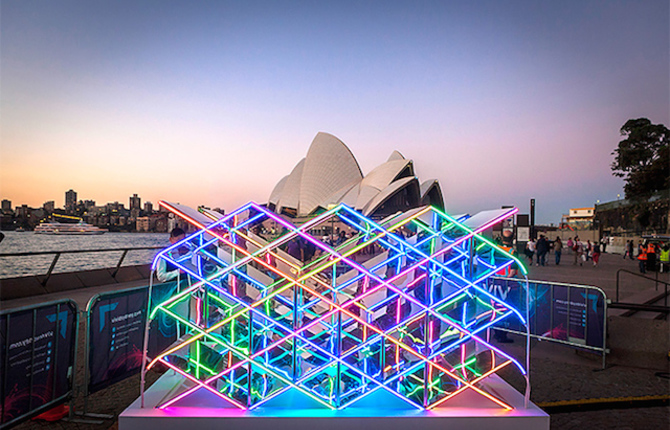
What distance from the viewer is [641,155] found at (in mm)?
41281

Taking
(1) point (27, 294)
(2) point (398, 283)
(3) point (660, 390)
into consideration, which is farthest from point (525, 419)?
(1) point (27, 294)

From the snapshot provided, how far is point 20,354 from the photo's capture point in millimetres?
2982

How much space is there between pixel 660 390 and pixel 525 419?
309 cm

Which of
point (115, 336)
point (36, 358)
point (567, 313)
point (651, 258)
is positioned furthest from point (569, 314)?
point (651, 258)

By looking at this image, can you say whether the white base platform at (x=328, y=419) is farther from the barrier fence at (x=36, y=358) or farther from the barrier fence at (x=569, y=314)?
the barrier fence at (x=569, y=314)

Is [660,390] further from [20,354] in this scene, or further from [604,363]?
[20,354]

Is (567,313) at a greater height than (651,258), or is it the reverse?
(567,313)

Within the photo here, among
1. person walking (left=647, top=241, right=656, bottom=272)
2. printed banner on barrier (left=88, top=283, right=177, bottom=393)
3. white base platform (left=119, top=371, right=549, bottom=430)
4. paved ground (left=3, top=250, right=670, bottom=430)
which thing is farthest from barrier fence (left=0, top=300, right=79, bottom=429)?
person walking (left=647, top=241, right=656, bottom=272)

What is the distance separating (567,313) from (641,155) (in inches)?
1812

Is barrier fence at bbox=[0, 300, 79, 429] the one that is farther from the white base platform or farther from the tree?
the tree

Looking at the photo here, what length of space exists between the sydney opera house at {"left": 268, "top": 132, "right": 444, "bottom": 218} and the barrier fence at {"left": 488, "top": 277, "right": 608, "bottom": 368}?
32.0m

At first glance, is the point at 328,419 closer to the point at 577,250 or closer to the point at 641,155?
the point at 577,250

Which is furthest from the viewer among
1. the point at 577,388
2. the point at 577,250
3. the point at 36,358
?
the point at 577,250

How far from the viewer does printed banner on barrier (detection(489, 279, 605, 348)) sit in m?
5.34
